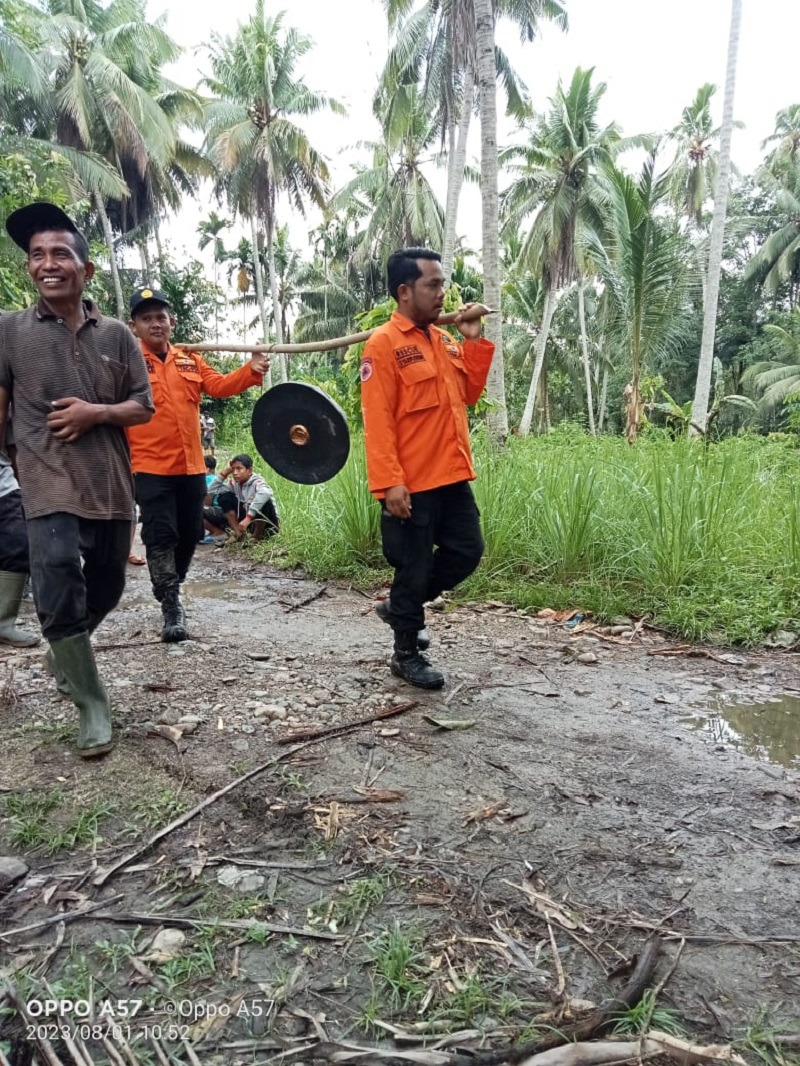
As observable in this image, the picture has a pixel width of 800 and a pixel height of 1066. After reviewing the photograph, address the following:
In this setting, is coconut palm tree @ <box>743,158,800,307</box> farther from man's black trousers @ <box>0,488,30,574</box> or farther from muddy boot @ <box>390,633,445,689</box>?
man's black trousers @ <box>0,488,30,574</box>

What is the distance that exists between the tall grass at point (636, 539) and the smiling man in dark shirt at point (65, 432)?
299 cm

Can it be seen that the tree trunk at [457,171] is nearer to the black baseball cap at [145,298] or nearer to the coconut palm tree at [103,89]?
the coconut palm tree at [103,89]

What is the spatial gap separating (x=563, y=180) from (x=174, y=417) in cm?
2314

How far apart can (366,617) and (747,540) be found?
277cm

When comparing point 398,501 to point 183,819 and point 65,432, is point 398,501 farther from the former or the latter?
point 183,819

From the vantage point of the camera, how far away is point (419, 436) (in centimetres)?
317

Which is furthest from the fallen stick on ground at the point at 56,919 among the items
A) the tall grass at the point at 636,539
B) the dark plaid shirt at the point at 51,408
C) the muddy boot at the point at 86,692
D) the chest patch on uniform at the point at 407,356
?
the tall grass at the point at 636,539

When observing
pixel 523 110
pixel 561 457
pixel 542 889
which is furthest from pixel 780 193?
pixel 542 889

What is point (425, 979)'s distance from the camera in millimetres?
1496

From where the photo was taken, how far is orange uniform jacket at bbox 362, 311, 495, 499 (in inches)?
122

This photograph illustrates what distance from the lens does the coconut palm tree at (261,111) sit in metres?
23.5

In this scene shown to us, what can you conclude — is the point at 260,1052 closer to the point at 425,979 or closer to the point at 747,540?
the point at 425,979

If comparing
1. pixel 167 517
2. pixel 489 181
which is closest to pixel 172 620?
pixel 167 517

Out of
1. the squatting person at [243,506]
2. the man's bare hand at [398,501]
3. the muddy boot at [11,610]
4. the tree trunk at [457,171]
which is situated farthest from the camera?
the tree trunk at [457,171]
